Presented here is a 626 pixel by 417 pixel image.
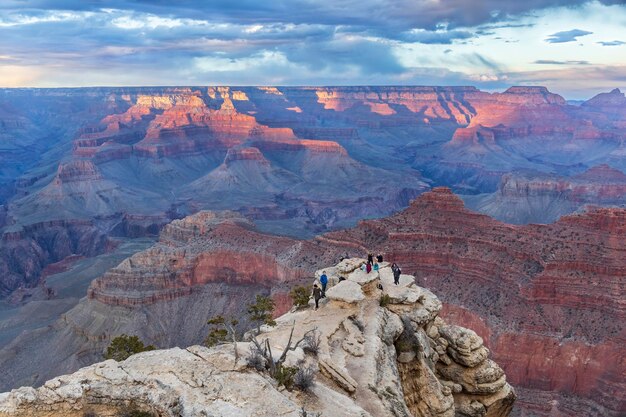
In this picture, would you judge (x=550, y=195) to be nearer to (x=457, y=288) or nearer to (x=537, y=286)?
(x=457, y=288)

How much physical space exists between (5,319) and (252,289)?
41758 mm

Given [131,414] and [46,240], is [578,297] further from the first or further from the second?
[46,240]

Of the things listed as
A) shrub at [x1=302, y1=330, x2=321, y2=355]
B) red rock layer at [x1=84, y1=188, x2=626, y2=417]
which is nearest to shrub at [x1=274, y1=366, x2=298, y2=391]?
shrub at [x1=302, y1=330, x2=321, y2=355]

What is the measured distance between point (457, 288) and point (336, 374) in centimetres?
4039

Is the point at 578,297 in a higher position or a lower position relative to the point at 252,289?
higher

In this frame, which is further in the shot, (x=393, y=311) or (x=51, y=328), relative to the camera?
(x=51, y=328)

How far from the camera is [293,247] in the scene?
70.4 meters

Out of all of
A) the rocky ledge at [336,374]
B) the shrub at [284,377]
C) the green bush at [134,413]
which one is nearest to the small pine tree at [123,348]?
the rocky ledge at [336,374]

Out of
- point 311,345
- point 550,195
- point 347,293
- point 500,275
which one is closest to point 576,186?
point 550,195

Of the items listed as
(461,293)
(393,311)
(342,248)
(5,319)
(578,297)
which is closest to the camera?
(393,311)

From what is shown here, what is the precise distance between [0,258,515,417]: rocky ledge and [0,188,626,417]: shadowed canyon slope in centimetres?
2264

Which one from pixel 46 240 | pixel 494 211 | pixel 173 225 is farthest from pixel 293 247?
pixel 46 240

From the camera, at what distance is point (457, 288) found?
2281 inches

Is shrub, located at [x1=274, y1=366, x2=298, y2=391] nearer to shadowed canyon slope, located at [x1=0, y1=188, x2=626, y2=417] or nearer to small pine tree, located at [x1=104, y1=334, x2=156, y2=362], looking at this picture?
small pine tree, located at [x1=104, y1=334, x2=156, y2=362]
